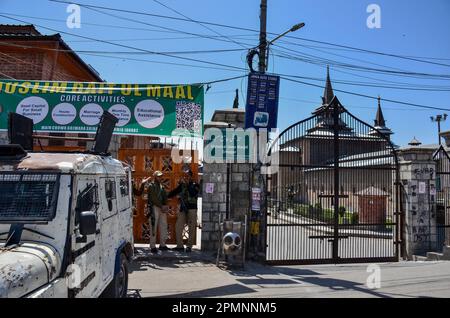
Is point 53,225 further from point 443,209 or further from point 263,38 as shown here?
point 443,209

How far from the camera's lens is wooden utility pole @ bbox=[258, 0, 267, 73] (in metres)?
10.5

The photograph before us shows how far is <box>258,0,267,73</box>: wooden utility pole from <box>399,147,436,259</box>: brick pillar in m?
4.90

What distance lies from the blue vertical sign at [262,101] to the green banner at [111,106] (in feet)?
5.18

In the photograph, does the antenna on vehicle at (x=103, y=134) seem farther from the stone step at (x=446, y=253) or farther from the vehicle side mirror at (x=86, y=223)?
the stone step at (x=446, y=253)

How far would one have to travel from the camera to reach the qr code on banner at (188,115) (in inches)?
432

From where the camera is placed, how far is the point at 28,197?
4.22 metres

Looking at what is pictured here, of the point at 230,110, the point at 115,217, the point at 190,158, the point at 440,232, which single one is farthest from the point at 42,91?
the point at 440,232

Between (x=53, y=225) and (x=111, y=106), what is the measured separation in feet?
24.4

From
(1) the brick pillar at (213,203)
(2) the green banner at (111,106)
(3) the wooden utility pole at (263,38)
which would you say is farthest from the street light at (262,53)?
(1) the brick pillar at (213,203)

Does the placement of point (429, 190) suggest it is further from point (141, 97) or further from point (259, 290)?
point (141, 97)

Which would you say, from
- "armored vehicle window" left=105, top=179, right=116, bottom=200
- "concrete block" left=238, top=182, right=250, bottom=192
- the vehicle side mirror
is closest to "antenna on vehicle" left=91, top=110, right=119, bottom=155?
"armored vehicle window" left=105, top=179, right=116, bottom=200

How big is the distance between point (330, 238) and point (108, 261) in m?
7.17

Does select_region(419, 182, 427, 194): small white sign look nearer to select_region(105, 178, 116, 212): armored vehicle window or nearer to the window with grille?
select_region(105, 178, 116, 212): armored vehicle window

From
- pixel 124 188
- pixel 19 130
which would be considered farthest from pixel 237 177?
pixel 19 130
